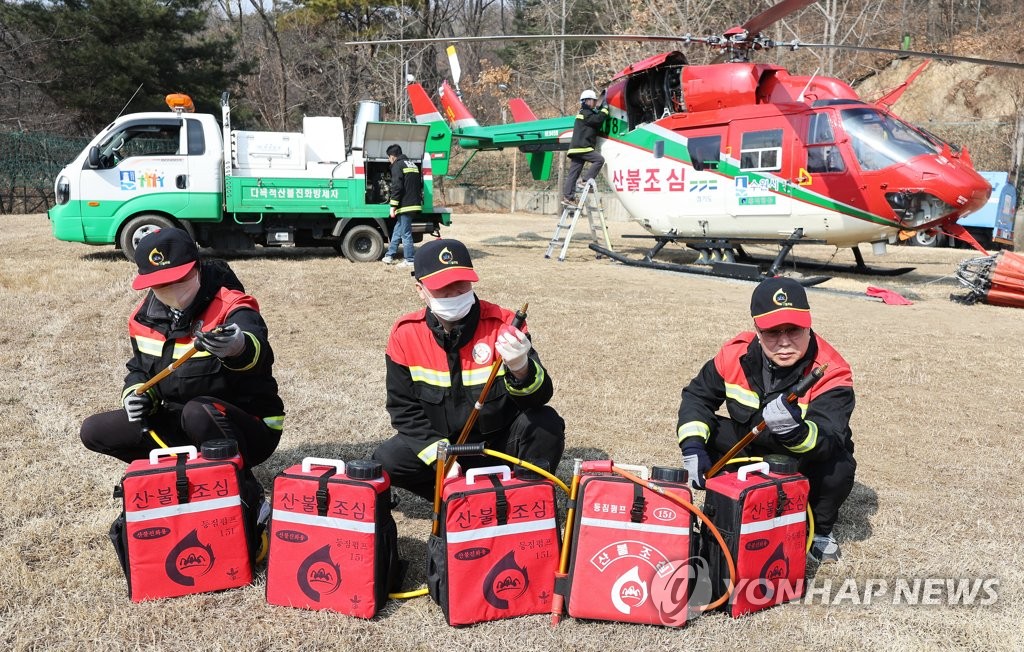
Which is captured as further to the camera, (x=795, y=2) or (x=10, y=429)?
(x=795, y=2)

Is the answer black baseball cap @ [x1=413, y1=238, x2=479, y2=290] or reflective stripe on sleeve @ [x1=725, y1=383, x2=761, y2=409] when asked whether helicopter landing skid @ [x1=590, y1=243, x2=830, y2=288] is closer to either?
reflective stripe on sleeve @ [x1=725, y1=383, x2=761, y2=409]

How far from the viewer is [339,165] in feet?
35.0

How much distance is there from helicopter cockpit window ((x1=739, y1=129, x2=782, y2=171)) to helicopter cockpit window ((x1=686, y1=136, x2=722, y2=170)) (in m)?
0.35

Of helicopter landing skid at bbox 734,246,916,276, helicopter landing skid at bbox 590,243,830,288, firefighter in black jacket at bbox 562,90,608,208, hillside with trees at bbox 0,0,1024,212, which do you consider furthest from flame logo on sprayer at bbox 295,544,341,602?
hillside with trees at bbox 0,0,1024,212

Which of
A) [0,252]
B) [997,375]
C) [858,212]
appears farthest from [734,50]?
[0,252]

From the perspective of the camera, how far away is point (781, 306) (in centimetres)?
302

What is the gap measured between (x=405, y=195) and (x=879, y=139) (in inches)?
238

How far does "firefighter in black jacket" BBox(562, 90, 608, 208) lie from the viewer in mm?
11656

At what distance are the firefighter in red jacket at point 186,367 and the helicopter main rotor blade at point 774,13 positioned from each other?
5.42 metres

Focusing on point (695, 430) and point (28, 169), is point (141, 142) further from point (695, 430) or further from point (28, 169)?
point (28, 169)

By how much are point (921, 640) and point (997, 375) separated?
4370mm

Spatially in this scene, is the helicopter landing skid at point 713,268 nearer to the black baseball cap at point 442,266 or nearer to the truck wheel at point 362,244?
the truck wheel at point 362,244

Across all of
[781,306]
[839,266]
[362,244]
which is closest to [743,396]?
[781,306]

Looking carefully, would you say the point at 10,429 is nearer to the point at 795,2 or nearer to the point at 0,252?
the point at 795,2
